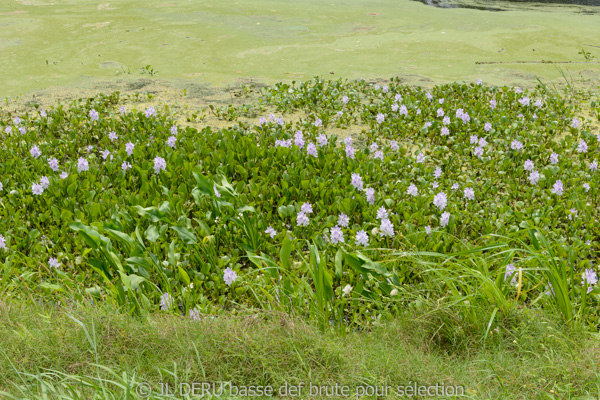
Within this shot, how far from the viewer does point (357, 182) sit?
11.9ft

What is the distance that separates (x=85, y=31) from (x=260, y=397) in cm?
752

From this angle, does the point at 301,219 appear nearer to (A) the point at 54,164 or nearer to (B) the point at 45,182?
(B) the point at 45,182

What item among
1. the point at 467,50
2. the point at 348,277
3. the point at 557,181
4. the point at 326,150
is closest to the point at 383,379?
the point at 348,277

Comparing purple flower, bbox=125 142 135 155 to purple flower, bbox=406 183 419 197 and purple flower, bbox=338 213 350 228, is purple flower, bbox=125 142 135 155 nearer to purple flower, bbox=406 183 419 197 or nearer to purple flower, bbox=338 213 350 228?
purple flower, bbox=338 213 350 228

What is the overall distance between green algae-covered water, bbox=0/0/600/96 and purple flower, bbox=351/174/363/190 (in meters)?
3.02

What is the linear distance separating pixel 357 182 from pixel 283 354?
5.31 ft

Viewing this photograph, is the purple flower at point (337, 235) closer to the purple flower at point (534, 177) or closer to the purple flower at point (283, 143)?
the purple flower at point (283, 143)

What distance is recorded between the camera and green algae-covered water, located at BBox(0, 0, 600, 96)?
670cm

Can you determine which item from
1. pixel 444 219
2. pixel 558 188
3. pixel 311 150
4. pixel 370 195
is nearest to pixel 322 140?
pixel 311 150

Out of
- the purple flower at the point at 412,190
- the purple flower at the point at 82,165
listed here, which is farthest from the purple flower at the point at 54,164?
the purple flower at the point at 412,190

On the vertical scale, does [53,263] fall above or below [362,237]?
below

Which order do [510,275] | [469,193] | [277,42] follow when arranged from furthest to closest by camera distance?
1. [277,42]
2. [469,193]
3. [510,275]

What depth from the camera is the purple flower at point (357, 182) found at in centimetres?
361

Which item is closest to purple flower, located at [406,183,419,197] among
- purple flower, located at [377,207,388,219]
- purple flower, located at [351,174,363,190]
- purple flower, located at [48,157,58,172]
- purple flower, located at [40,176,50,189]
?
purple flower, located at [351,174,363,190]
